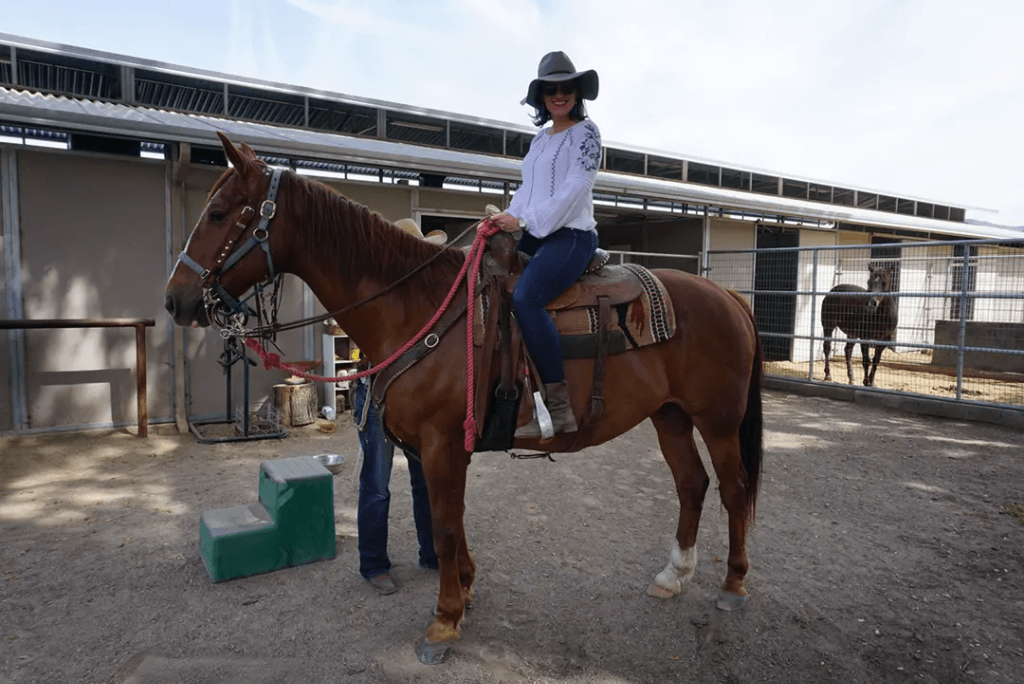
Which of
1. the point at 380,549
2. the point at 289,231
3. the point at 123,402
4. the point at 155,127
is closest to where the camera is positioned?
the point at 289,231

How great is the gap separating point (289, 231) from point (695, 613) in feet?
8.81

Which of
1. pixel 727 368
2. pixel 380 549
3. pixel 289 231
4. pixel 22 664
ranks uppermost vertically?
pixel 289 231

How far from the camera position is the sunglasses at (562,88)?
105 inches

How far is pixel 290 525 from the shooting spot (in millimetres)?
3445

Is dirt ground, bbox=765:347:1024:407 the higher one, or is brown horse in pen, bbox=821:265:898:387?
brown horse in pen, bbox=821:265:898:387

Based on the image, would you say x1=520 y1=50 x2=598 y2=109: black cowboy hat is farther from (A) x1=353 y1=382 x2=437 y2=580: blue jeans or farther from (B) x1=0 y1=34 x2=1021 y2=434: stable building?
(B) x1=0 y1=34 x2=1021 y2=434: stable building

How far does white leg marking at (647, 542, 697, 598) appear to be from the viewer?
314 centimetres

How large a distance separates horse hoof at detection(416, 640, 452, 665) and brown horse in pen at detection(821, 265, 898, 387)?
830 cm

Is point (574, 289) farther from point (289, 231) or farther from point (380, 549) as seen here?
point (380, 549)

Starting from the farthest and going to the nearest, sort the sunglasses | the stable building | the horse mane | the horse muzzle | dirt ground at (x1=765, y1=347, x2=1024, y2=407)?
dirt ground at (x1=765, y1=347, x2=1024, y2=407) → the stable building → the sunglasses → the horse mane → the horse muzzle

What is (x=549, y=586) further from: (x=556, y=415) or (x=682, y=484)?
(x=556, y=415)

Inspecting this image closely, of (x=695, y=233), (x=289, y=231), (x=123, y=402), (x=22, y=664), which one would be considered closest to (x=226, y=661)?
(x=22, y=664)

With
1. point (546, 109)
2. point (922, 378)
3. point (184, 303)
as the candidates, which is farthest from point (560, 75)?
point (922, 378)

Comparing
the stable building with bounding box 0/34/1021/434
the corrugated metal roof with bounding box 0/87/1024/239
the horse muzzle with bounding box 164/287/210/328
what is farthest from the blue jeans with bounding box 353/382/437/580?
the corrugated metal roof with bounding box 0/87/1024/239
